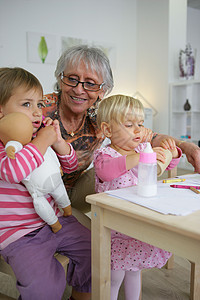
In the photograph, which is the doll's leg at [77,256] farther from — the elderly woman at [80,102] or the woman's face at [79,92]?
the woman's face at [79,92]

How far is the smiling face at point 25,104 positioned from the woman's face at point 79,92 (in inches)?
15.3

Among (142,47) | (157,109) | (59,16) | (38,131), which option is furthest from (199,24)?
(38,131)

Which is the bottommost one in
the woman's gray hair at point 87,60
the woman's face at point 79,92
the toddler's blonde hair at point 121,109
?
the toddler's blonde hair at point 121,109

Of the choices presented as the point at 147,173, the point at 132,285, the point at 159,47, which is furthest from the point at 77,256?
the point at 159,47

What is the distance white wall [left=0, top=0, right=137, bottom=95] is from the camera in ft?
14.1

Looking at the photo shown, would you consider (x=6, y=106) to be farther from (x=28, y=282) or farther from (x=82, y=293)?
(x=82, y=293)

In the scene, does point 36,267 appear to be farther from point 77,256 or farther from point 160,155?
point 160,155

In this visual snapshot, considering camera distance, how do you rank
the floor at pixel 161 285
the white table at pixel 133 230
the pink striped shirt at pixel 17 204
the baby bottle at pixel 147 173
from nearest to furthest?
1. the white table at pixel 133 230
2. the baby bottle at pixel 147 173
3. the pink striped shirt at pixel 17 204
4. the floor at pixel 161 285

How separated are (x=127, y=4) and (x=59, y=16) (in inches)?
62.3

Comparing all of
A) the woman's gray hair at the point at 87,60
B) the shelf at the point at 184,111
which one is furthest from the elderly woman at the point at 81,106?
the shelf at the point at 184,111

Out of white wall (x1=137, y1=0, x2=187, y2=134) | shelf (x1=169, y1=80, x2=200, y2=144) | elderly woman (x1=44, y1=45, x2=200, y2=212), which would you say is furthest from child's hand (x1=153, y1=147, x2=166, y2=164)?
white wall (x1=137, y1=0, x2=187, y2=134)

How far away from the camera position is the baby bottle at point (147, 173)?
874 millimetres

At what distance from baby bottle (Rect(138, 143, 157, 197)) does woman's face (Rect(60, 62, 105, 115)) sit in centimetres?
70

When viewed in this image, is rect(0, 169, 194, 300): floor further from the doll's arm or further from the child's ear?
the child's ear
